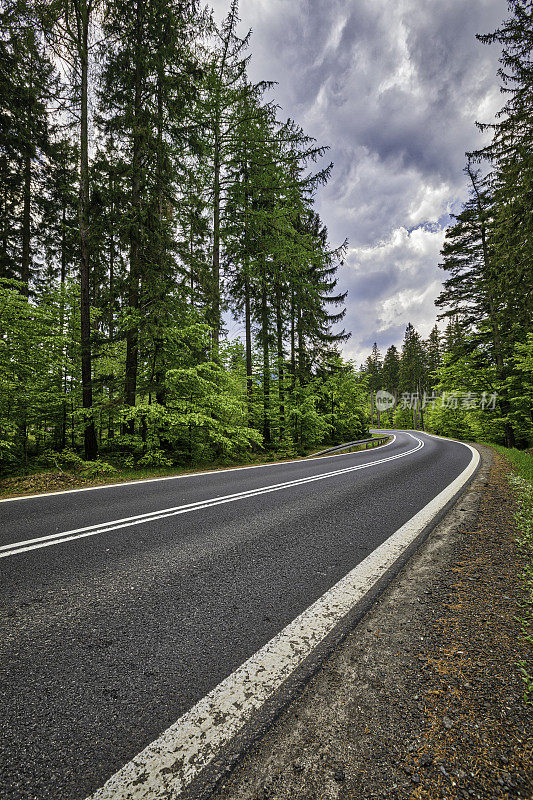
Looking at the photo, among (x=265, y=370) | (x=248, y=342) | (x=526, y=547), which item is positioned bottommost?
(x=526, y=547)

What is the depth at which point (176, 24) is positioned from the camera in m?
8.99

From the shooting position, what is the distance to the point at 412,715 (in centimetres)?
141

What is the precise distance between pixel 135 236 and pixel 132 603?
9.78 metres

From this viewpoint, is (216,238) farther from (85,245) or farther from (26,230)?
(26,230)

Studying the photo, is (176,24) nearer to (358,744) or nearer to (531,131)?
(531,131)

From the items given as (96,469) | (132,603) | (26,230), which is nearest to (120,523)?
(132,603)

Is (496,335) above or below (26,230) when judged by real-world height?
below

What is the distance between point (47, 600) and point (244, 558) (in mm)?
1605

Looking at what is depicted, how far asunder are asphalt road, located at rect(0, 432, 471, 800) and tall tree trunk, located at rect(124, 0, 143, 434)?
4980mm

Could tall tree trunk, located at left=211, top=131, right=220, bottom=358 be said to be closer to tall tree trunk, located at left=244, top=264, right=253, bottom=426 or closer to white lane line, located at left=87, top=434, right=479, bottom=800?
tall tree trunk, located at left=244, top=264, right=253, bottom=426

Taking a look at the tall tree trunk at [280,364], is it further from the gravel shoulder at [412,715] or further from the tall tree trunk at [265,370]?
the gravel shoulder at [412,715]

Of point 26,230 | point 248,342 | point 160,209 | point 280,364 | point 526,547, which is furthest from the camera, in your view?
point 280,364

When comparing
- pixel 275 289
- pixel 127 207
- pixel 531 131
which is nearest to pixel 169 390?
pixel 127 207

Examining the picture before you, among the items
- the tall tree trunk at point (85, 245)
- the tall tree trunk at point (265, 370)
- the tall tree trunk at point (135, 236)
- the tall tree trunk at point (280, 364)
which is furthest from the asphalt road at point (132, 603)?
the tall tree trunk at point (280, 364)
